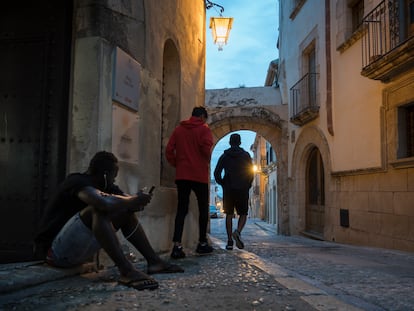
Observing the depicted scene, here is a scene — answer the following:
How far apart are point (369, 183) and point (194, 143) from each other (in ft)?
18.2

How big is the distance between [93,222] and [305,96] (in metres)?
11.8

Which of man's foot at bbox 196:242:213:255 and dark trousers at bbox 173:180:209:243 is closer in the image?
dark trousers at bbox 173:180:209:243

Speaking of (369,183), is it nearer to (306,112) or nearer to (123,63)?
(306,112)

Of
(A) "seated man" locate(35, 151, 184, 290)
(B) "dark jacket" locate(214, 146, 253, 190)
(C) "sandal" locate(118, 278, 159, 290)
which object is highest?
(B) "dark jacket" locate(214, 146, 253, 190)

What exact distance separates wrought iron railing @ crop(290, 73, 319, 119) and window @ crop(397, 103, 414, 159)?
176 inches

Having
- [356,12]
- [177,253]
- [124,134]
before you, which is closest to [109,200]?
[124,134]

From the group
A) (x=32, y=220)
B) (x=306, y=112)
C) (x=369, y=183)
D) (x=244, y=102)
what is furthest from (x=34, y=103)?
(x=244, y=102)

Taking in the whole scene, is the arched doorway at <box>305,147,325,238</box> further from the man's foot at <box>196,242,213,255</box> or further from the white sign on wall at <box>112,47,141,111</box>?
the white sign on wall at <box>112,47,141,111</box>

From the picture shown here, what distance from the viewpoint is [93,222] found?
322cm

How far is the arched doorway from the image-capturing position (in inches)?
530

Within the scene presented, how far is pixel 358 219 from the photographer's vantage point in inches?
395

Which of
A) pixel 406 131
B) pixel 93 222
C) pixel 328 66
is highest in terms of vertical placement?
pixel 328 66

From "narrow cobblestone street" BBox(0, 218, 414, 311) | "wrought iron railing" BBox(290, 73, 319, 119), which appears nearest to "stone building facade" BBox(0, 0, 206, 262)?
"narrow cobblestone street" BBox(0, 218, 414, 311)

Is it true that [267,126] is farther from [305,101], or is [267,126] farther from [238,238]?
[238,238]
